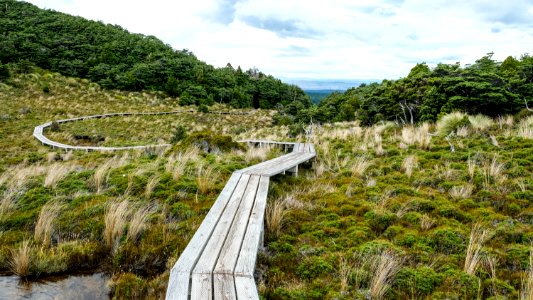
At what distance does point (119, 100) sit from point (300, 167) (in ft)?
118

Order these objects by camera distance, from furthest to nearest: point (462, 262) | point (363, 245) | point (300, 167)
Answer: point (300, 167)
point (363, 245)
point (462, 262)

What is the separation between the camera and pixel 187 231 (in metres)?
5.75

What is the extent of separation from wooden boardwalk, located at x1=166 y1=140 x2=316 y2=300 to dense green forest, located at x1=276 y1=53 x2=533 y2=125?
40.0 feet

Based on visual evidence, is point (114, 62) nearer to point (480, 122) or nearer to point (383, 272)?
point (480, 122)

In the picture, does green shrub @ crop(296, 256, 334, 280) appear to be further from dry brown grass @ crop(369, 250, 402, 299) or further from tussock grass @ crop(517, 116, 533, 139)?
tussock grass @ crop(517, 116, 533, 139)

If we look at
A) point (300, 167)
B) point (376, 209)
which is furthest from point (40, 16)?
point (376, 209)

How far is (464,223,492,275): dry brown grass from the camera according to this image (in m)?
4.33

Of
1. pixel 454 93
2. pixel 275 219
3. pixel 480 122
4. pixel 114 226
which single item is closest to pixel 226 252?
pixel 275 219

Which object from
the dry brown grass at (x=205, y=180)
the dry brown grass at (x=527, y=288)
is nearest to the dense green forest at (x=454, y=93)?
the dry brown grass at (x=205, y=180)

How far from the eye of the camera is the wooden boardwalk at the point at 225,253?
10.5ft

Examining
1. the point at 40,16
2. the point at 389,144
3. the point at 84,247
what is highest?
the point at 40,16

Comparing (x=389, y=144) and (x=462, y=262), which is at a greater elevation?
(x=389, y=144)

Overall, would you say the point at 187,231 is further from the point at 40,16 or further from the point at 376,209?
the point at 40,16

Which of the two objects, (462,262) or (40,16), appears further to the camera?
(40,16)
